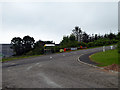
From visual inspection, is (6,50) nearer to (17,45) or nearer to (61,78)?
(17,45)

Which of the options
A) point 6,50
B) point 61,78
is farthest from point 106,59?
point 6,50

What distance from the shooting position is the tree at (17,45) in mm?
61062

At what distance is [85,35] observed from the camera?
10456 cm

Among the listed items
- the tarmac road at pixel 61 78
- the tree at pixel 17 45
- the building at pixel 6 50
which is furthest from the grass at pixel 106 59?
the building at pixel 6 50

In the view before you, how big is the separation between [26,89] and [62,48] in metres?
39.0

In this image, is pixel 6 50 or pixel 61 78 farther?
pixel 6 50

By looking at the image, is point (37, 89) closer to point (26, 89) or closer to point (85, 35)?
point (26, 89)

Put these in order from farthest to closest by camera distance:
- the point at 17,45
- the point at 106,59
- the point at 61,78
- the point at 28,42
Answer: the point at 28,42, the point at 17,45, the point at 106,59, the point at 61,78

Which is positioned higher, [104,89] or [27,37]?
[27,37]

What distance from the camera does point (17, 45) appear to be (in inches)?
2450

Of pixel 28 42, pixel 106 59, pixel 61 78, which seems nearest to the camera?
pixel 61 78

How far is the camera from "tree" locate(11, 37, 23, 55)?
6106cm

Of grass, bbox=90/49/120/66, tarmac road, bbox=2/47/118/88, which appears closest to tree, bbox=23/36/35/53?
grass, bbox=90/49/120/66

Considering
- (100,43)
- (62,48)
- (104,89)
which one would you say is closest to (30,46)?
(62,48)
